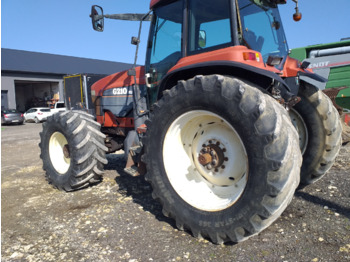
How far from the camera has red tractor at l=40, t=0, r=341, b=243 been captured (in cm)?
218

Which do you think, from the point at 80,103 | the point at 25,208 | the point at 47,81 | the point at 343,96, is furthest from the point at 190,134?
the point at 47,81

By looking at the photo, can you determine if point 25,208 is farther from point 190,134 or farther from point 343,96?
point 343,96

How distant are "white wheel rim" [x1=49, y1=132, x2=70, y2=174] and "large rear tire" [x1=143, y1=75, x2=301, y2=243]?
7.14 feet

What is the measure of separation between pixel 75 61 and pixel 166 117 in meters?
33.5

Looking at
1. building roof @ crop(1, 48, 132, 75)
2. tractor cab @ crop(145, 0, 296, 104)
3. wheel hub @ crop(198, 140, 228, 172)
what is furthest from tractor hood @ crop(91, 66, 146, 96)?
building roof @ crop(1, 48, 132, 75)

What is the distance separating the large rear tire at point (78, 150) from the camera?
3.87 metres

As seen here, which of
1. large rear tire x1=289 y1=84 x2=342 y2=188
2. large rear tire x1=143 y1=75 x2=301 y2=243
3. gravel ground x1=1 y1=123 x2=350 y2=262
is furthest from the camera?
large rear tire x1=289 y1=84 x2=342 y2=188

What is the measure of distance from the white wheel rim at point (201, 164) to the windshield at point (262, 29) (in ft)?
3.07

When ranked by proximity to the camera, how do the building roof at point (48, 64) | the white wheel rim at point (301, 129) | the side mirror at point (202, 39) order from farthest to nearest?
the building roof at point (48, 64) < the white wheel rim at point (301, 129) < the side mirror at point (202, 39)

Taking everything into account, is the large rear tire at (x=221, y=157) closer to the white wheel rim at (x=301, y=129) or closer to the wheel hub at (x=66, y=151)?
the white wheel rim at (x=301, y=129)

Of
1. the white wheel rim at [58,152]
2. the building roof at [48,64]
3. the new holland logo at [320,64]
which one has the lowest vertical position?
the white wheel rim at [58,152]

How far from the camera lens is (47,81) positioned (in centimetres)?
2919

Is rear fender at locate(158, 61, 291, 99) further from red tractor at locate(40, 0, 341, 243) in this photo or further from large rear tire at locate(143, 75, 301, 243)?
large rear tire at locate(143, 75, 301, 243)

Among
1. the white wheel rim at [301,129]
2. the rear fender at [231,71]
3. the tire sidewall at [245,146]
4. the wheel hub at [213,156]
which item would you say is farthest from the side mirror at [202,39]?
the white wheel rim at [301,129]
